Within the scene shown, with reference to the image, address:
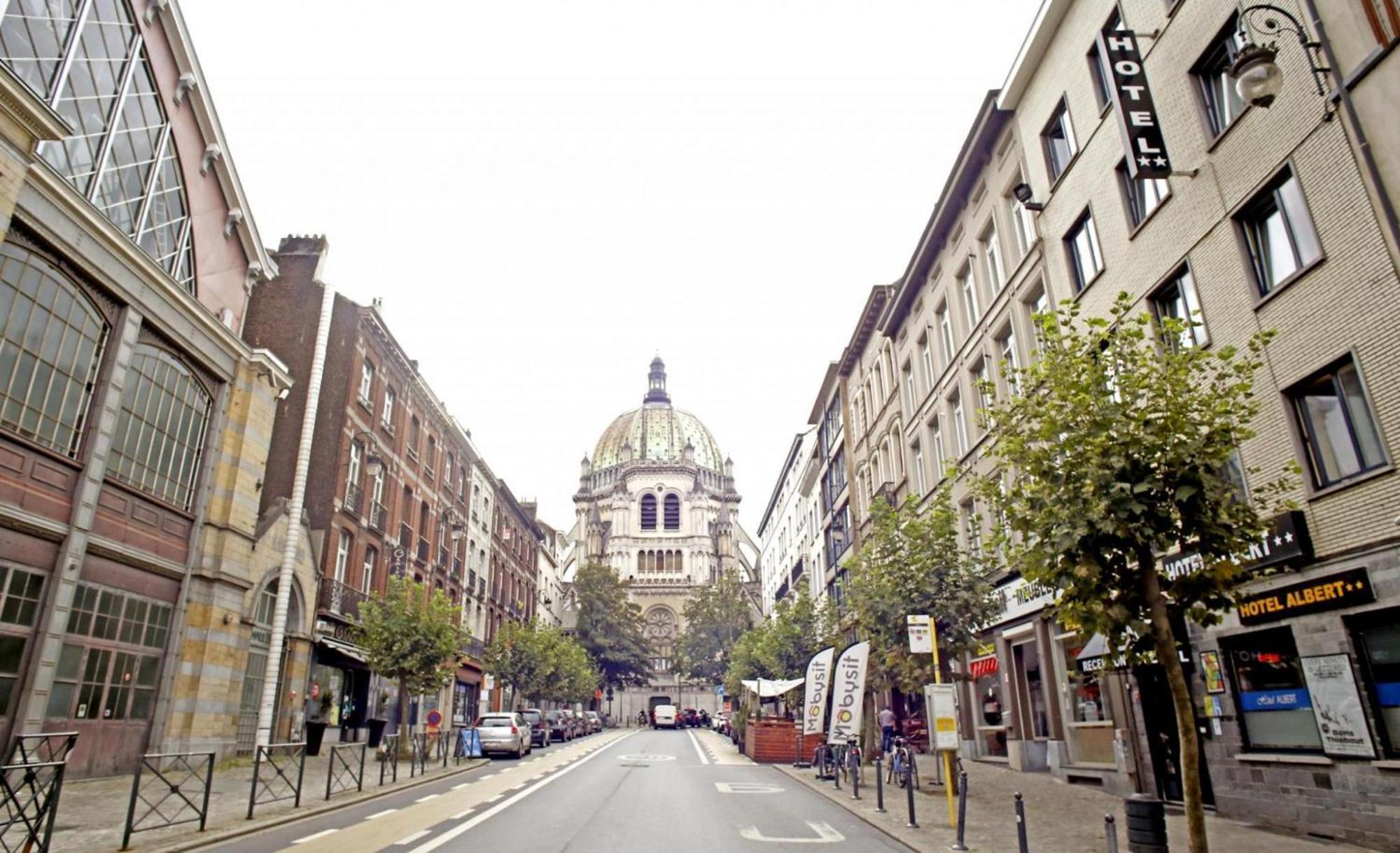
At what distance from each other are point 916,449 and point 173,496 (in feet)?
75.1

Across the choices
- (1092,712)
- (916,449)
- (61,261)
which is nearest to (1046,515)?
(1092,712)

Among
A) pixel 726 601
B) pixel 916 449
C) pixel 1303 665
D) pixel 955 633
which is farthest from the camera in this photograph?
pixel 726 601

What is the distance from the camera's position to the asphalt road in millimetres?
10062

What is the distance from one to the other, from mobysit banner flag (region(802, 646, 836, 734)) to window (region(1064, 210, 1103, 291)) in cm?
1032

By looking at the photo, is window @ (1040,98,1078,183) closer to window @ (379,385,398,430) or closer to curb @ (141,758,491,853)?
curb @ (141,758,491,853)

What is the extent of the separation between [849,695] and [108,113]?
758 inches

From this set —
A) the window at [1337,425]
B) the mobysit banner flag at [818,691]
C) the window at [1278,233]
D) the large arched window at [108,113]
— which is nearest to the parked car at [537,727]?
the mobysit banner flag at [818,691]

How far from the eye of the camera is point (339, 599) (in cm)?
2783

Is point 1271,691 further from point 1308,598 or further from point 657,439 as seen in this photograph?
point 657,439

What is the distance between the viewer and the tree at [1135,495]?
344 inches

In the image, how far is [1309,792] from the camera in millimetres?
10984

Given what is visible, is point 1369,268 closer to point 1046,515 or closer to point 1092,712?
point 1046,515

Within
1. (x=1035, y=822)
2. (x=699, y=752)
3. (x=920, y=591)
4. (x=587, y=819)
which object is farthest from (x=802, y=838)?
(x=699, y=752)

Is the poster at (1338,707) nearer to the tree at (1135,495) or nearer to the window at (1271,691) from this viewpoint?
the window at (1271,691)
